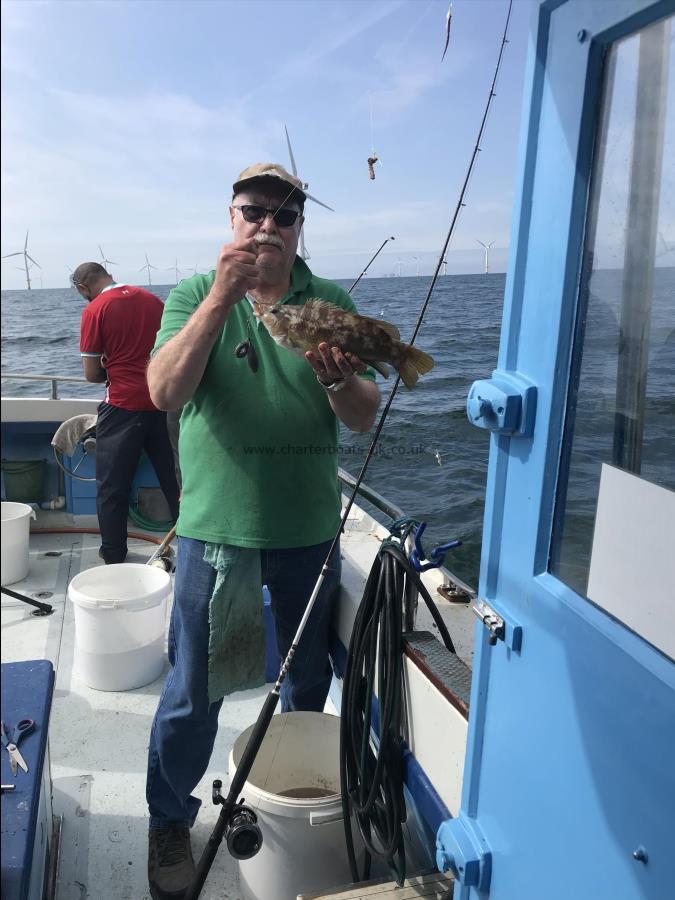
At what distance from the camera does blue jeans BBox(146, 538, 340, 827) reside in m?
2.30

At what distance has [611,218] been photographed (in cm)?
116

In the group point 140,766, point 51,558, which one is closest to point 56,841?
point 140,766

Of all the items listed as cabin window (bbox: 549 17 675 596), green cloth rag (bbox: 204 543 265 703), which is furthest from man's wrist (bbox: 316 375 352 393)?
cabin window (bbox: 549 17 675 596)

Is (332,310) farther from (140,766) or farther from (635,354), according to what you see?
(140,766)

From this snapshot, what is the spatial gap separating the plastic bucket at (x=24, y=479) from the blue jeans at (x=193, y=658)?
4.15 metres

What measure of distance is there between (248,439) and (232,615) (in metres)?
0.59

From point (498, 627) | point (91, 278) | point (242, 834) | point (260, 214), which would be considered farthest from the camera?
point (91, 278)

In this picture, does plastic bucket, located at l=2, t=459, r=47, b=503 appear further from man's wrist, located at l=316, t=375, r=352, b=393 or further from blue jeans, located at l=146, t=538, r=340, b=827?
man's wrist, located at l=316, t=375, r=352, b=393

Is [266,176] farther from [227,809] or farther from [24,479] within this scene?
[24,479]

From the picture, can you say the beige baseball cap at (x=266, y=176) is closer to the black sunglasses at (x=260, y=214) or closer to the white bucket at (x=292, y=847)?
the black sunglasses at (x=260, y=214)

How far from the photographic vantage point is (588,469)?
4.06 feet

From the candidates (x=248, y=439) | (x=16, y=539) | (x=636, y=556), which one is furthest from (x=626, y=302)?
(x=16, y=539)

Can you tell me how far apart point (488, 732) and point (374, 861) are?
1168 mm

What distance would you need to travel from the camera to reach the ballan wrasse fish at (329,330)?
2.15 m
